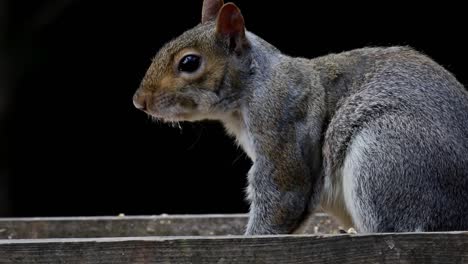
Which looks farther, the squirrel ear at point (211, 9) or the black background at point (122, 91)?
the black background at point (122, 91)

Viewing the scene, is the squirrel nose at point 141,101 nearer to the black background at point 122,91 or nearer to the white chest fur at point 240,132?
the white chest fur at point 240,132

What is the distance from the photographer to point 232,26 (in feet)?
9.00

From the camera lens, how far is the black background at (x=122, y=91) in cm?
577

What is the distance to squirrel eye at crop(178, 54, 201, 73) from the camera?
2.72 m

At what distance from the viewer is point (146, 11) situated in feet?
A: 19.9

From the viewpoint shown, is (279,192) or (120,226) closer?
(279,192)

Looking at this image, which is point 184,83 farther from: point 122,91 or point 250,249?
point 122,91

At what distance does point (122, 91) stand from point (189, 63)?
341cm

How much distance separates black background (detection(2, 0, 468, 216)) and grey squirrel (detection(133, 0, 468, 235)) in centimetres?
289

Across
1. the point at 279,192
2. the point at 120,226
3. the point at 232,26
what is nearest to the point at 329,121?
the point at 279,192

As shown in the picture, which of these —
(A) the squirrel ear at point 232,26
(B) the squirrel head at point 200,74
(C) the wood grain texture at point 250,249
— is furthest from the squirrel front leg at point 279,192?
(C) the wood grain texture at point 250,249

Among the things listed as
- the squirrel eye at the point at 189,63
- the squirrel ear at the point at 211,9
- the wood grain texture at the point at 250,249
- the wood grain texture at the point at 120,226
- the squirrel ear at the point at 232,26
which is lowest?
the wood grain texture at the point at 120,226

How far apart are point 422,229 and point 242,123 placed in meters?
0.63

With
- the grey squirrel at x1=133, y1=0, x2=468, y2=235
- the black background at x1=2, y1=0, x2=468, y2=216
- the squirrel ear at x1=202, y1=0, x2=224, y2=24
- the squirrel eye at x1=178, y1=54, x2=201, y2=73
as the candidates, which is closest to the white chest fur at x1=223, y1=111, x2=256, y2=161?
the grey squirrel at x1=133, y1=0, x2=468, y2=235
